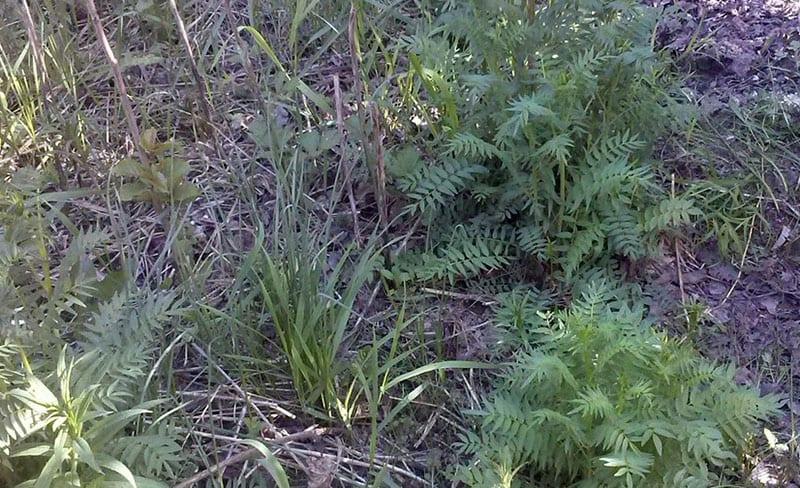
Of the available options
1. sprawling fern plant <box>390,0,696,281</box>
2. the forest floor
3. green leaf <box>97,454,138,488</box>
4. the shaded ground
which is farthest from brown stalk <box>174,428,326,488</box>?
the shaded ground

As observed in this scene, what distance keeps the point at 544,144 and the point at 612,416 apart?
84cm

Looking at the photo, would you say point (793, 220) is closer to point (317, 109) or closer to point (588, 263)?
point (588, 263)

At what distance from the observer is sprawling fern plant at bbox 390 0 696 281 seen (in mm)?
2391

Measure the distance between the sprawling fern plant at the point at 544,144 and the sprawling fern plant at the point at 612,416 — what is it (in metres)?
0.44

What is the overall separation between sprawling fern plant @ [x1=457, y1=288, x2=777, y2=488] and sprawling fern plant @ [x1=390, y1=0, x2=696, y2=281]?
435 millimetres

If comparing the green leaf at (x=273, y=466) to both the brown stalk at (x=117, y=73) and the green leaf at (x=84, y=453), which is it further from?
the brown stalk at (x=117, y=73)

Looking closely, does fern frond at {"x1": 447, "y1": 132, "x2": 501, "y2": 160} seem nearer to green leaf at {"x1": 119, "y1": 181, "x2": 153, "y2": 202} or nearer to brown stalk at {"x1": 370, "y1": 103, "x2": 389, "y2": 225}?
brown stalk at {"x1": 370, "y1": 103, "x2": 389, "y2": 225}

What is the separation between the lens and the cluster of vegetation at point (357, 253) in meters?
1.89

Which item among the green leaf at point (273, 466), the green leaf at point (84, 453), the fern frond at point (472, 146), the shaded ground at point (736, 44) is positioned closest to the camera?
the green leaf at point (84, 453)

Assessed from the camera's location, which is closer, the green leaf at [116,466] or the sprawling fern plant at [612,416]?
the green leaf at [116,466]

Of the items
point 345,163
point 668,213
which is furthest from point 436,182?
point 668,213

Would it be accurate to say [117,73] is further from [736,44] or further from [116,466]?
[736,44]

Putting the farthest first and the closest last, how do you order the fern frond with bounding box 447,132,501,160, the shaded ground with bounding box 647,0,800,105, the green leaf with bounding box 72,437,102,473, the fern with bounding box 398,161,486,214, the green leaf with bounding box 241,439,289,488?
1. the shaded ground with bounding box 647,0,800,105
2. the fern with bounding box 398,161,486,214
3. the fern frond with bounding box 447,132,501,160
4. the green leaf with bounding box 241,439,289,488
5. the green leaf with bounding box 72,437,102,473

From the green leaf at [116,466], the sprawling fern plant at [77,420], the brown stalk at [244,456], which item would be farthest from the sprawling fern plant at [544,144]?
the green leaf at [116,466]
